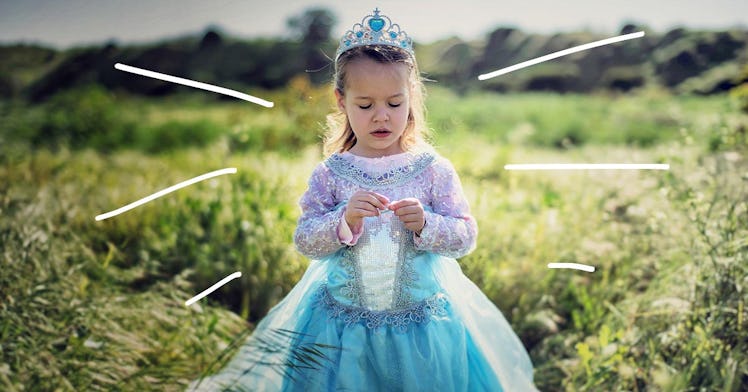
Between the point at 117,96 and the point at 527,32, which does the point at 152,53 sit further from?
the point at 527,32

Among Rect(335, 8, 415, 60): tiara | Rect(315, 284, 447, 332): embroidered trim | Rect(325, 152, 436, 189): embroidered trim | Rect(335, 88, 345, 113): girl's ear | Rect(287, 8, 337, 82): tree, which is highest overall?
Rect(287, 8, 337, 82): tree

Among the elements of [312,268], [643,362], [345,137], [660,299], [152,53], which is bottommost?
[643,362]

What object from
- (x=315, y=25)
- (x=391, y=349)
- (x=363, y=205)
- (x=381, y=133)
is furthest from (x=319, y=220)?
→ (x=315, y=25)

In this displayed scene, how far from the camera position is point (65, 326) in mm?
2289

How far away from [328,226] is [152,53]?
6.60 metres

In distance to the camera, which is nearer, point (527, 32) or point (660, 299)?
point (660, 299)

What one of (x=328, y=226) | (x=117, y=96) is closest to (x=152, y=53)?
(x=117, y=96)

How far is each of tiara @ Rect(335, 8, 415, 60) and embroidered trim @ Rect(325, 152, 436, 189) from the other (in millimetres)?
320

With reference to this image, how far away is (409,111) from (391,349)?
2.42 ft

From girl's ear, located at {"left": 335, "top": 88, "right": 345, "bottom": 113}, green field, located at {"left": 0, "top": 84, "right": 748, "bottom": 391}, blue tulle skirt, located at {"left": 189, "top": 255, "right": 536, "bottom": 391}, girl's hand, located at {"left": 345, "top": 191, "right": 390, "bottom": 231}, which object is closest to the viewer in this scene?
girl's hand, located at {"left": 345, "top": 191, "right": 390, "bottom": 231}

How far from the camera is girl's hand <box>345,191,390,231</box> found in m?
1.73

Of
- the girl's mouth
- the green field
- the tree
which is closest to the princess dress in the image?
the girl's mouth

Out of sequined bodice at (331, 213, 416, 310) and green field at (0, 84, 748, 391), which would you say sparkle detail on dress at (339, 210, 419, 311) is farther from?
green field at (0, 84, 748, 391)

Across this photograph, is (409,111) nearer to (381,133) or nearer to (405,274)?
(381,133)
